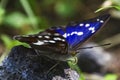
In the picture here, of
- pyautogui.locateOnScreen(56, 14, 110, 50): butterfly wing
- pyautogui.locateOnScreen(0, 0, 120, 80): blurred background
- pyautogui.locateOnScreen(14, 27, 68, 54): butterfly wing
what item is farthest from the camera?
pyautogui.locateOnScreen(0, 0, 120, 80): blurred background

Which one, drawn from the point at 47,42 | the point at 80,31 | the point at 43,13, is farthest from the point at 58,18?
the point at 47,42

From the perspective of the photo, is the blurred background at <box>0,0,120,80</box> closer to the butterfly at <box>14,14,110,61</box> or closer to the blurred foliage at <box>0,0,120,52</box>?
the blurred foliage at <box>0,0,120,52</box>

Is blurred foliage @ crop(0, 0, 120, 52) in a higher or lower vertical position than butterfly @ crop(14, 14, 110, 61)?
higher

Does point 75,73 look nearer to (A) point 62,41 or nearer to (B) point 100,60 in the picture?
(A) point 62,41

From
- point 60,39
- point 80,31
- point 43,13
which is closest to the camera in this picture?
point 60,39

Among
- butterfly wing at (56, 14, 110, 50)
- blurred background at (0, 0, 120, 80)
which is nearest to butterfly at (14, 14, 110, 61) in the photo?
butterfly wing at (56, 14, 110, 50)

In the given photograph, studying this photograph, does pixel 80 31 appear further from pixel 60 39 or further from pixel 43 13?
pixel 43 13

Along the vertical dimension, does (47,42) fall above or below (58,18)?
below

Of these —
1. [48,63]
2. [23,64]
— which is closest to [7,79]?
[23,64]
